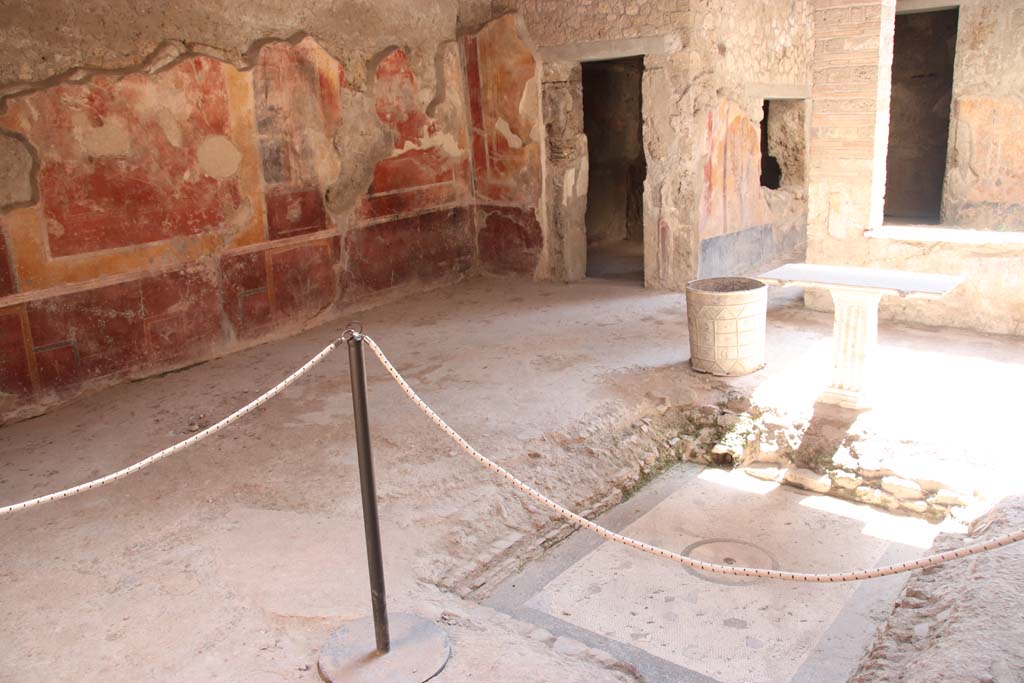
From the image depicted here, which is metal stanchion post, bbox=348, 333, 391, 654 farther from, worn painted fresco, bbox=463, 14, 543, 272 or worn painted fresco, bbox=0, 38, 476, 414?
worn painted fresco, bbox=463, 14, 543, 272

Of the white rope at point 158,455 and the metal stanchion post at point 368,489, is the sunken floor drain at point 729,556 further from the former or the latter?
the white rope at point 158,455

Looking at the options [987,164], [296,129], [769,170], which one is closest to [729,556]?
[296,129]

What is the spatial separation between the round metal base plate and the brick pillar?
4628 mm

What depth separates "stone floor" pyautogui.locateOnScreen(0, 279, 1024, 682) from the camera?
109 inches

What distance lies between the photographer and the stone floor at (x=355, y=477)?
277 centimetres

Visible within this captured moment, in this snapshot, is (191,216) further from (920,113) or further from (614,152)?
(920,113)

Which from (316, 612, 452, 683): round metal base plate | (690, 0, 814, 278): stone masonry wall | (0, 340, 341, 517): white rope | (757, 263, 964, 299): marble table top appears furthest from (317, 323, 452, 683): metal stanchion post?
(690, 0, 814, 278): stone masonry wall

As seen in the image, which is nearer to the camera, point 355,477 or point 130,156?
point 355,477

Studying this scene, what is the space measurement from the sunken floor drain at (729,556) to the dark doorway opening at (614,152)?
21.3 ft

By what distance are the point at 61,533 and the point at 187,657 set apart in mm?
1254

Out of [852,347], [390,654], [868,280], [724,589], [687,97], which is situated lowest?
[724,589]

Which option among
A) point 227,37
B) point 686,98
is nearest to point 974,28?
point 686,98

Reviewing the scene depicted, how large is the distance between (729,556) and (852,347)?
1562 millimetres

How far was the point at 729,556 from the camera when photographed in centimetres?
375
